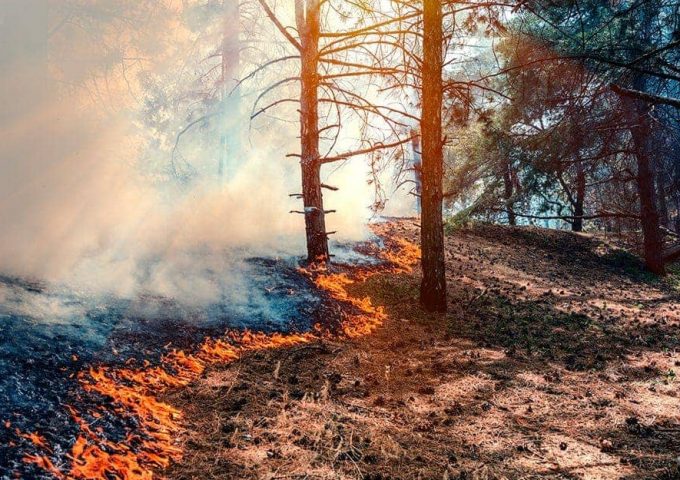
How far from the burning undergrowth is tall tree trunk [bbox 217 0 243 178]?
10.6m

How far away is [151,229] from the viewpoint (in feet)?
33.6

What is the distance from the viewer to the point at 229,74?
1708cm

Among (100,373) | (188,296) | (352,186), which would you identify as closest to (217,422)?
(100,373)

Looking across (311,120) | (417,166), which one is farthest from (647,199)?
(311,120)

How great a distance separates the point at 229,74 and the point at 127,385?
14.6 meters

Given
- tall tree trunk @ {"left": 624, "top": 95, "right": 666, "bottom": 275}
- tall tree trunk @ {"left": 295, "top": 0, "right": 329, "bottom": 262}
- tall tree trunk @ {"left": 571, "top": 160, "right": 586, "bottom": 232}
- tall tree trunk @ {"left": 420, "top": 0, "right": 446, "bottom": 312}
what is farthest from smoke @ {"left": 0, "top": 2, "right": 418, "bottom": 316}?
tall tree trunk @ {"left": 571, "top": 160, "right": 586, "bottom": 232}

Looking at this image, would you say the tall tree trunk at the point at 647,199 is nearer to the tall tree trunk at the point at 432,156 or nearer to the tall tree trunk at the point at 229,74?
the tall tree trunk at the point at 432,156

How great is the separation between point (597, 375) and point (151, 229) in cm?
881

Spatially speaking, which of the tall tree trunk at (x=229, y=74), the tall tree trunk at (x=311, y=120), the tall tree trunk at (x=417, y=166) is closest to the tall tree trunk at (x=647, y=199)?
the tall tree trunk at (x=417, y=166)

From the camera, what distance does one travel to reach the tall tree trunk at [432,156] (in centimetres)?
807

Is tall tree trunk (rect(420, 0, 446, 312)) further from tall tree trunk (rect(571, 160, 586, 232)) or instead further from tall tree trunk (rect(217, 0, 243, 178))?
tall tree trunk (rect(571, 160, 586, 232))

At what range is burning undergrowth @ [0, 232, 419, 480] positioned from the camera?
11.5 ft

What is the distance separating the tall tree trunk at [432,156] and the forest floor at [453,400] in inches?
Result: 26.4

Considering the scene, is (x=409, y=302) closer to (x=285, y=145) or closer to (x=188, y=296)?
(x=188, y=296)
